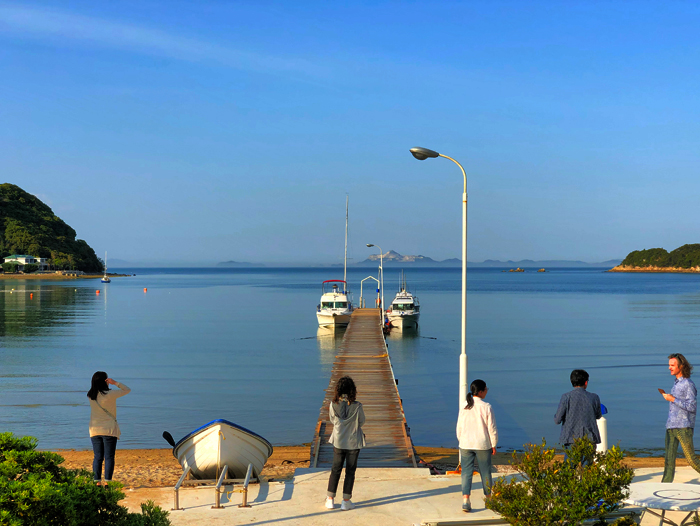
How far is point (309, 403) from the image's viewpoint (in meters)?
22.7

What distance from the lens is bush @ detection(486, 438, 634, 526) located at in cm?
570

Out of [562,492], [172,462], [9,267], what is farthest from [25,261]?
[562,492]

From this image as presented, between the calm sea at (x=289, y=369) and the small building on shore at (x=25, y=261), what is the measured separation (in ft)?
370

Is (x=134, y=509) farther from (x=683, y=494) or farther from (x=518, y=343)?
(x=518, y=343)

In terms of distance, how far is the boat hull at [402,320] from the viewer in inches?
1984

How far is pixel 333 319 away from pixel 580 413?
4160 cm

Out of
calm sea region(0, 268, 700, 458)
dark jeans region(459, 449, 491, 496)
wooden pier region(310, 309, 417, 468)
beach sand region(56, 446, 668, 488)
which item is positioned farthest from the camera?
calm sea region(0, 268, 700, 458)

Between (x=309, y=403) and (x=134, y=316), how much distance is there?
151 feet

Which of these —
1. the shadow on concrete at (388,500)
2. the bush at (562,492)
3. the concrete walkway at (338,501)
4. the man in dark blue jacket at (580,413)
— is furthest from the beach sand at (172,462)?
the bush at (562,492)

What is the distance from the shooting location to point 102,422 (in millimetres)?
8812

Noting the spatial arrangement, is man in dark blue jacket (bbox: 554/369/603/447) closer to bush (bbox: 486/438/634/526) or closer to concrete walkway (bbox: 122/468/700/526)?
concrete walkway (bbox: 122/468/700/526)

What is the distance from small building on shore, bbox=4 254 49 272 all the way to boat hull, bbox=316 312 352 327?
5651 inches

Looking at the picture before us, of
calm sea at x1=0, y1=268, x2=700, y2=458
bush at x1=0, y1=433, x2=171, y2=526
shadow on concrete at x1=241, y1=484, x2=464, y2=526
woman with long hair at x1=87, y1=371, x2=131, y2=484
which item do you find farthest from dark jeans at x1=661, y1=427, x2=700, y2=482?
calm sea at x1=0, y1=268, x2=700, y2=458

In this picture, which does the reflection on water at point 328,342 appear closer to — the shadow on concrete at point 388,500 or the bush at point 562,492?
the shadow on concrete at point 388,500
